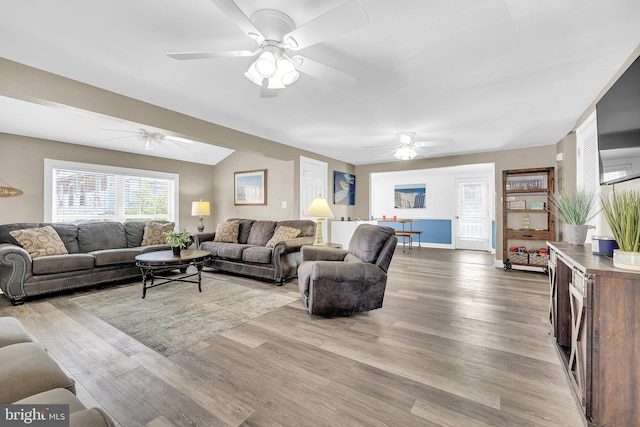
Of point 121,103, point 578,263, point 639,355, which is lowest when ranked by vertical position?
point 639,355

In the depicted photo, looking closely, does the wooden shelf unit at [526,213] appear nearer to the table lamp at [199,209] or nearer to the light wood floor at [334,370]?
the light wood floor at [334,370]

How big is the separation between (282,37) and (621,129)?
249 centimetres

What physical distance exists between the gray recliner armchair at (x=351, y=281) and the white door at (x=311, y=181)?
275 cm

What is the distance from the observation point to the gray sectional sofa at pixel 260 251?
3.97 m

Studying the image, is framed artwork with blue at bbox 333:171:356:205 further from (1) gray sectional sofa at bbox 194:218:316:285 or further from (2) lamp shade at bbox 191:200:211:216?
(2) lamp shade at bbox 191:200:211:216

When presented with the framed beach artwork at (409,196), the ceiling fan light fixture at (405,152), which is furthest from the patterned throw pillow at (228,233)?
the framed beach artwork at (409,196)

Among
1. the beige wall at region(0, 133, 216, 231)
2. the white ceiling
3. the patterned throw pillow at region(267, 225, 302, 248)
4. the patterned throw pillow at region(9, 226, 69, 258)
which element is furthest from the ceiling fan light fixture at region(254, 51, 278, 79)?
the beige wall at region(0, 133, 216, 231)

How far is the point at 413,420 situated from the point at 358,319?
4.27 feet

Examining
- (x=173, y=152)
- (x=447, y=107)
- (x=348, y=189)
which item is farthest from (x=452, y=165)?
(x=173, y=152)

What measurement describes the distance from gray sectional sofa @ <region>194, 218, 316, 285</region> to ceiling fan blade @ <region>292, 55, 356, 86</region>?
8.07 feet

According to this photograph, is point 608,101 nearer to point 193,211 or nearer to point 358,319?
point 358,319

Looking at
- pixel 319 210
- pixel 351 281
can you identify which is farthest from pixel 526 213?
pixel 351 281

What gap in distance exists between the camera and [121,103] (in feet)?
9.78

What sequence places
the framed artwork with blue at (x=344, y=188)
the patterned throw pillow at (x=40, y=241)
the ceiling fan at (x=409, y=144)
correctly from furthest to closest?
the framed artwork with blue at (x=344, y=188), the ceiling fan at (x=409, y=144), the patterned throw pillow at (x=40, y=241)
